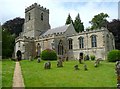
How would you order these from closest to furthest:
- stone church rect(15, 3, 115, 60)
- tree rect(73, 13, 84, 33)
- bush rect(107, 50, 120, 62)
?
bush rect(107, 50, 120, 62), stone church rect(15, 3, 115, 60), tree rect(73, 13, 84, 33)

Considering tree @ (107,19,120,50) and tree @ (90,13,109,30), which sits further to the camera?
tree @ (90,13,109,30)

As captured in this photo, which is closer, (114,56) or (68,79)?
(68,79)

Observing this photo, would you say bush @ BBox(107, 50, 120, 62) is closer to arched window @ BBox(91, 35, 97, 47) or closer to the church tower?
arched window @ BBox(91, 35, 97, 47)

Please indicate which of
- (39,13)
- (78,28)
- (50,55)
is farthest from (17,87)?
(78,28)

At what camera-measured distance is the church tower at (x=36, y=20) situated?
6079 centimetres

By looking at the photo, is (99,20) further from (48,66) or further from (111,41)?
(48,66)

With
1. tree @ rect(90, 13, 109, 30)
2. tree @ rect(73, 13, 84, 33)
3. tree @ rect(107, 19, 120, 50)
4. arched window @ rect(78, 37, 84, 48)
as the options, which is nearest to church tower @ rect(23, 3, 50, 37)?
tree @ rect(73, 13, 84, 33)

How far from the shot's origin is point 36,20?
61.2 meters

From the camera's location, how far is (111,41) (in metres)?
49.1

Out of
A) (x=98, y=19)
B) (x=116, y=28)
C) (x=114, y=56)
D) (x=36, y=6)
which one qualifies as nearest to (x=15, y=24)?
(x=36, y=6)

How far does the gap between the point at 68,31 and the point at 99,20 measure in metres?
19.4

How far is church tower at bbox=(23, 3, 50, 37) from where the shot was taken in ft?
199

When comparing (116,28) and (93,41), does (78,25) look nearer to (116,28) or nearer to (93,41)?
(116,28)

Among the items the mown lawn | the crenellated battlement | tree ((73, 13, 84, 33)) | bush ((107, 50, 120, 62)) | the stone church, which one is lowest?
the mown lawn
